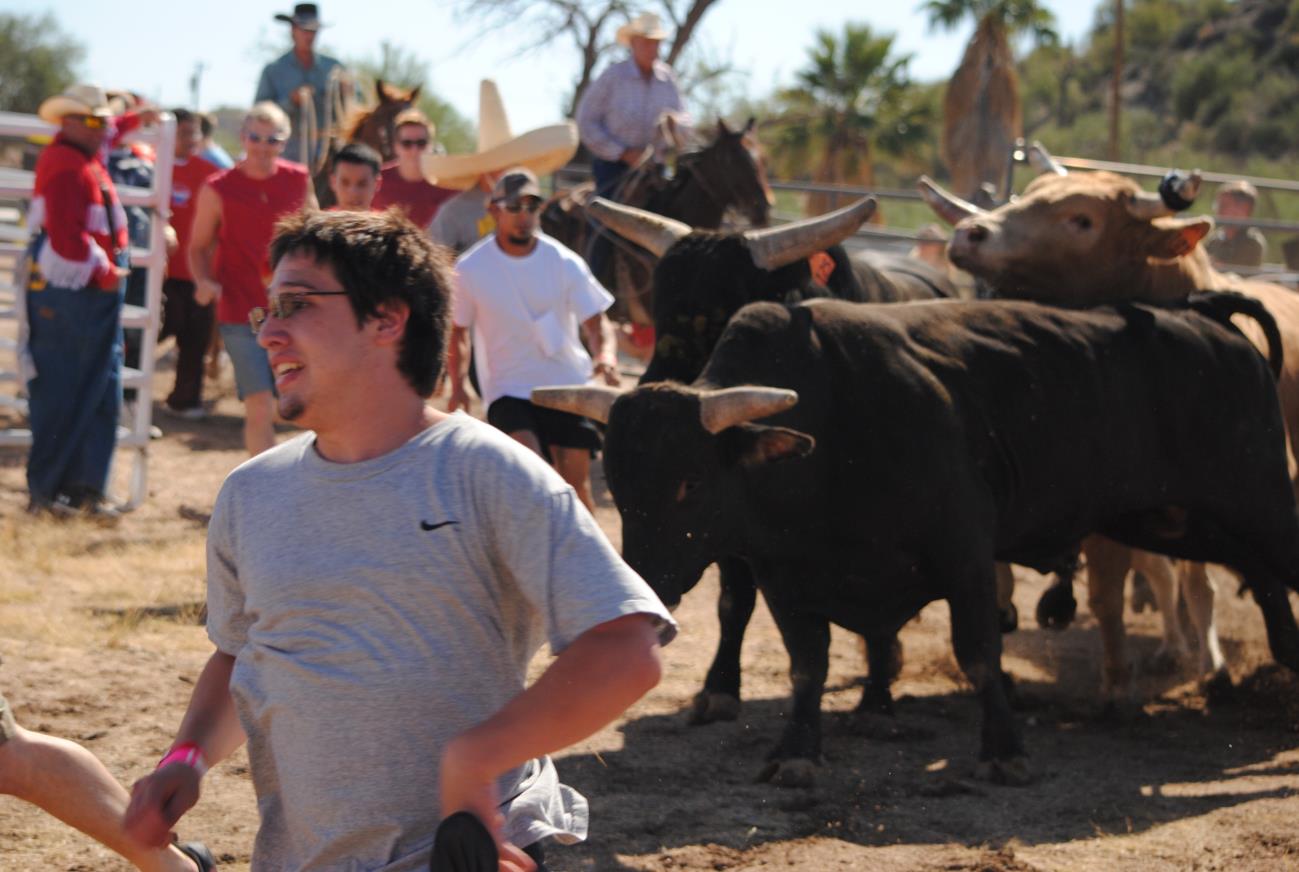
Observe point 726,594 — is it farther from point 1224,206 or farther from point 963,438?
point 1224,206

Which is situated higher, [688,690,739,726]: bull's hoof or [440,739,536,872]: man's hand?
[440,739,536,872]: man's hand

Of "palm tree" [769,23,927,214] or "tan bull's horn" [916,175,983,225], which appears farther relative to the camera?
"palm tree" [769,23,927,214]

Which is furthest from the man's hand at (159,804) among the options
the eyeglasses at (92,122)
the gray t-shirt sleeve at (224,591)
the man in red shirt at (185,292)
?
the man in red shirt at (185,292)

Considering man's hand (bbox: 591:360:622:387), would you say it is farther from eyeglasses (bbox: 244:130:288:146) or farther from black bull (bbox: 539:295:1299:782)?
eyeglasses (bbox: 244:130:288:146)

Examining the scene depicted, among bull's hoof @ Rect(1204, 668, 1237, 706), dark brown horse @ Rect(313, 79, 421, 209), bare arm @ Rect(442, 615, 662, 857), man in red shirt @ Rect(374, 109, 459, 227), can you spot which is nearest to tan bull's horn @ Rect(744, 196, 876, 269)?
bull's hoof @ Rect(1204, 668, 1237, 706)

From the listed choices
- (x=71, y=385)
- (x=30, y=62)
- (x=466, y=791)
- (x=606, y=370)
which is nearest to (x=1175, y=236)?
(x=606, y=370)

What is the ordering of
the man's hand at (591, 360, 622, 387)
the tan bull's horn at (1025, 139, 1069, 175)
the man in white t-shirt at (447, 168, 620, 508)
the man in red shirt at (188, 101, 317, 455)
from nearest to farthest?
the man in white t-shirt at (447, 168, 620, 508) < the man's hand at (591, 360, 622, 387) < the tan bull's horn at (1025, 139, 1069, 175) < the man in red shirt at (188, 101, 317, 455)

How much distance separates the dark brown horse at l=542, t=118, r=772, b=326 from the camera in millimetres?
11344

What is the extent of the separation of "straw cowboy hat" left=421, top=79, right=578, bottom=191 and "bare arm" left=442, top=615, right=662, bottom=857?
26.2 feet

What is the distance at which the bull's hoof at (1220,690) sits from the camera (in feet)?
24.6

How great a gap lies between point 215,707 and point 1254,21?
71045mm

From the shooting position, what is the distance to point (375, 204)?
34.5 ft

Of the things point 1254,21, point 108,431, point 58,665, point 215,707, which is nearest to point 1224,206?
point 108,431

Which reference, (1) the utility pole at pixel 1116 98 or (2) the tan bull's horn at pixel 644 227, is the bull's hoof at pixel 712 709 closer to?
(2) the tan bull's horn at pixel 644 227
